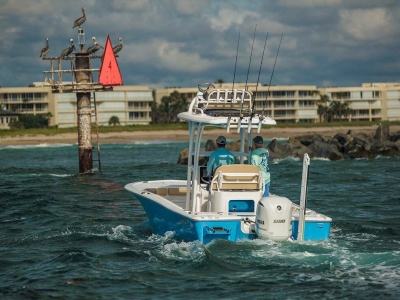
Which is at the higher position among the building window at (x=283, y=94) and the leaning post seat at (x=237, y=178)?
the building window at (x=283, y=94)

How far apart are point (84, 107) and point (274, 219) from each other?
1909 centimetres

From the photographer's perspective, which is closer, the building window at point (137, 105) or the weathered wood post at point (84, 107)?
the weathered wood post at point (84, 107)

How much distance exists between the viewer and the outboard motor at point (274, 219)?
43.1 feet

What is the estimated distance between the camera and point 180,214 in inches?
567

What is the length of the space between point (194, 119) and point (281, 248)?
2973 mm

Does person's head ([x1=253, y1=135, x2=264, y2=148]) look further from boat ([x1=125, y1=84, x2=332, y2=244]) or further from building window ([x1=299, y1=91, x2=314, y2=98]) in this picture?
building window ([x1=299, y1=91, x2=314, y2=98])

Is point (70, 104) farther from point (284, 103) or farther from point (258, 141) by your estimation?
point (258, 141)

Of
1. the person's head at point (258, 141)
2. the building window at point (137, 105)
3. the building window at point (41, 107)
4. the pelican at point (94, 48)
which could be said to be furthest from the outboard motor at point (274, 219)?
the building window at point (137, 105)

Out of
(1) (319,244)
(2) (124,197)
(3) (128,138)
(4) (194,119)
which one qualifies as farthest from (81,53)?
(3) (128,138)

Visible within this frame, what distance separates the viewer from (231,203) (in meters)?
14.6

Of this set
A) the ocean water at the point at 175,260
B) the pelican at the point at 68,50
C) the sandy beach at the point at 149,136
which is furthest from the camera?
the sandy beach at the point at 149,136

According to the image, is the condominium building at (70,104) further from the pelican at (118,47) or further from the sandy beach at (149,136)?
the pelican at (118,47)

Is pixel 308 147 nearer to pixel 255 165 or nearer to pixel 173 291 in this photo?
pixel 255 165

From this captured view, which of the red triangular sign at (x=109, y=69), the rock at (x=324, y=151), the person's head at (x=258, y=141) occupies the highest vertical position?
the red triangular sign at (x=109, y=69)
